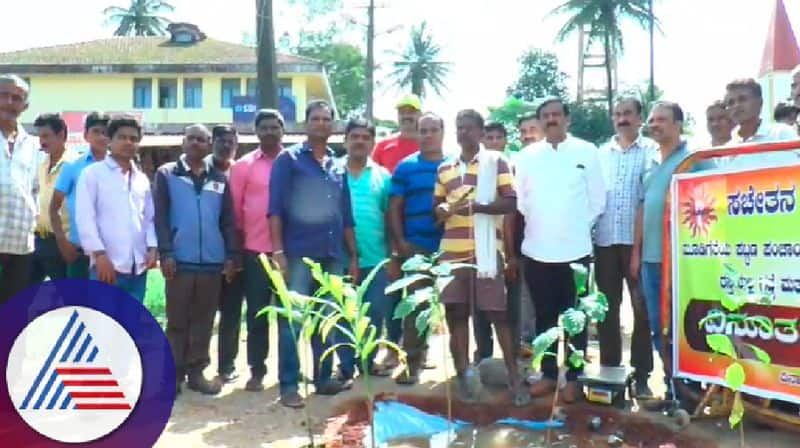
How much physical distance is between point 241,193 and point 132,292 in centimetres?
99

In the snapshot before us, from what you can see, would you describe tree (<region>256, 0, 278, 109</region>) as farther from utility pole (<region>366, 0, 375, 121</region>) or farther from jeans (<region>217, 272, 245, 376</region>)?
jeans (<region>217, 272, 245, 376</region>)

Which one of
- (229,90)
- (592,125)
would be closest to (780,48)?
(592,125)

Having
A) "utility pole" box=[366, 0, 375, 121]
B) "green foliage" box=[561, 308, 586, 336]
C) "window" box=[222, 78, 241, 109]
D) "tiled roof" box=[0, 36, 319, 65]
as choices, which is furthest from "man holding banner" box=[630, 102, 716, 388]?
"window" box=[222, 78, 241, 109]

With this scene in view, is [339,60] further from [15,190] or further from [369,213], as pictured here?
[15,190]

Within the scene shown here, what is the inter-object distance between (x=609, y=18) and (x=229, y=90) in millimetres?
18107

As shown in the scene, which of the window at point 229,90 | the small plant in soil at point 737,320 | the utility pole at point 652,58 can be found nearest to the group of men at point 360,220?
the small plant in soil at point 737,320

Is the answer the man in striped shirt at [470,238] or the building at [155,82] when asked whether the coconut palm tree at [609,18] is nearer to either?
the building at [155,82]

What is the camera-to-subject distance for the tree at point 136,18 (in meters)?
48.2

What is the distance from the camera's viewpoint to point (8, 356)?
12.2 feet

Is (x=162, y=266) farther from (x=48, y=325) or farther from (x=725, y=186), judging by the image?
(x=725, y=186)

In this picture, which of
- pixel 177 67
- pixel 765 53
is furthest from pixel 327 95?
pixel 765 53

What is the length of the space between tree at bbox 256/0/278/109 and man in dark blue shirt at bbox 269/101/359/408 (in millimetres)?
11247

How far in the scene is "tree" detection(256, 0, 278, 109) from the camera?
52.9 ft

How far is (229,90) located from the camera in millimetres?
29750
